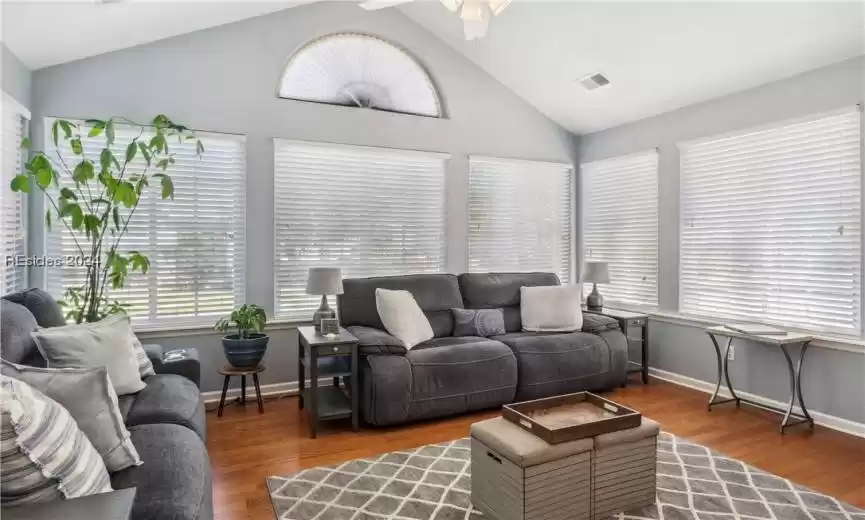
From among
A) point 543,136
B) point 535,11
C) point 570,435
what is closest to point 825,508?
point 570,435

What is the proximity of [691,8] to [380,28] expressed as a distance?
2638 millimetres

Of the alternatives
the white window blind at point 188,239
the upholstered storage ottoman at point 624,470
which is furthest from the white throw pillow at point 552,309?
the white window blind at point 188,239

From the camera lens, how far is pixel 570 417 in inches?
98.9

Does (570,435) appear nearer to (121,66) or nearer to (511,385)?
(511,385)

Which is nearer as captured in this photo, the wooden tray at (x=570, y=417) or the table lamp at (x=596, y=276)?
the wooden tray at (x=570, y=417)

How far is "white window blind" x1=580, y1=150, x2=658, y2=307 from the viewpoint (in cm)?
498

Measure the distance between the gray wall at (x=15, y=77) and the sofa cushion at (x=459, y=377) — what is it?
10.2 feet

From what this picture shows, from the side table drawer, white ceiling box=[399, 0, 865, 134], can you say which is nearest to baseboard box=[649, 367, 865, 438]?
white ceiling box=[399, 0, 865, 134]

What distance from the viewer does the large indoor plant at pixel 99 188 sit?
326 centimetres

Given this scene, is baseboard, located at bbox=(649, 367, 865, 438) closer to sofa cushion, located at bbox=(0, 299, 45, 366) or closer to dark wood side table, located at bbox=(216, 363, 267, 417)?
dark wood side table, located at bbox=(216, 363, 267, 417)

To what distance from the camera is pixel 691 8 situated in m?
3.47

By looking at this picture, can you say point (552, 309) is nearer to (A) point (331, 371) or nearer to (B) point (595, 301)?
(B) point (595, 301)

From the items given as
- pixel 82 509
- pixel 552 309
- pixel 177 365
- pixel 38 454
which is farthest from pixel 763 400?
pixel 38 454

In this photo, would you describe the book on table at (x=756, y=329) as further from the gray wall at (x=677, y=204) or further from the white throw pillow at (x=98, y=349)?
the white throw pillow at (x=98, y=349)
